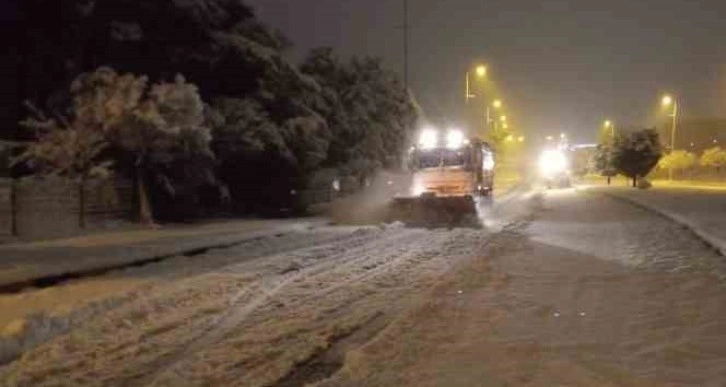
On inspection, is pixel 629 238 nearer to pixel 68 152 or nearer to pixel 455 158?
pixel 455 158

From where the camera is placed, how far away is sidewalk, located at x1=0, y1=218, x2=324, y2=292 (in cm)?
1772

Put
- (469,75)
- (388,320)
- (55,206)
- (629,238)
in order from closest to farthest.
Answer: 1. (388,320)
2. (629,238)
3. (55,206)
4. (469,75)

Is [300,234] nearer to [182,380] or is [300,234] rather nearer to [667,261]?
[667,261]

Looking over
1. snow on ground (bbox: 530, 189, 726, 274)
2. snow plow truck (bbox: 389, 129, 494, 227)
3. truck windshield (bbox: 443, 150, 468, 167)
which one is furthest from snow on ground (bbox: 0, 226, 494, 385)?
truck windshield (bbox: 443, 150, 468, 167)

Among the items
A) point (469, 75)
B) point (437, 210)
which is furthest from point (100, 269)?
point (469, 75)

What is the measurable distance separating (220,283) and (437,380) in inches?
305

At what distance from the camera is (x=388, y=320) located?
11562mm

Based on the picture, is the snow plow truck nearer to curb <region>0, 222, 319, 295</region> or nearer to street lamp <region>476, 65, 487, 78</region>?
curb <region>0, 222, 319, 295</region>

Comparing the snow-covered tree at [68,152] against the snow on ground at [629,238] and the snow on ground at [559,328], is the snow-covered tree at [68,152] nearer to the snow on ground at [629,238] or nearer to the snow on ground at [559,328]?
Answer: the snow on ground at [629,238]

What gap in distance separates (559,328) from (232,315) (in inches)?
167

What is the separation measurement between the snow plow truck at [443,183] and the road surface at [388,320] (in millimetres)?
11326

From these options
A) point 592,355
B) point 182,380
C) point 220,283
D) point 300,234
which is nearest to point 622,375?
point 592,355

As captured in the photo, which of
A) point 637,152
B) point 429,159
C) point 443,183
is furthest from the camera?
point 637,152

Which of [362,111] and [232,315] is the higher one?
[362,111]
